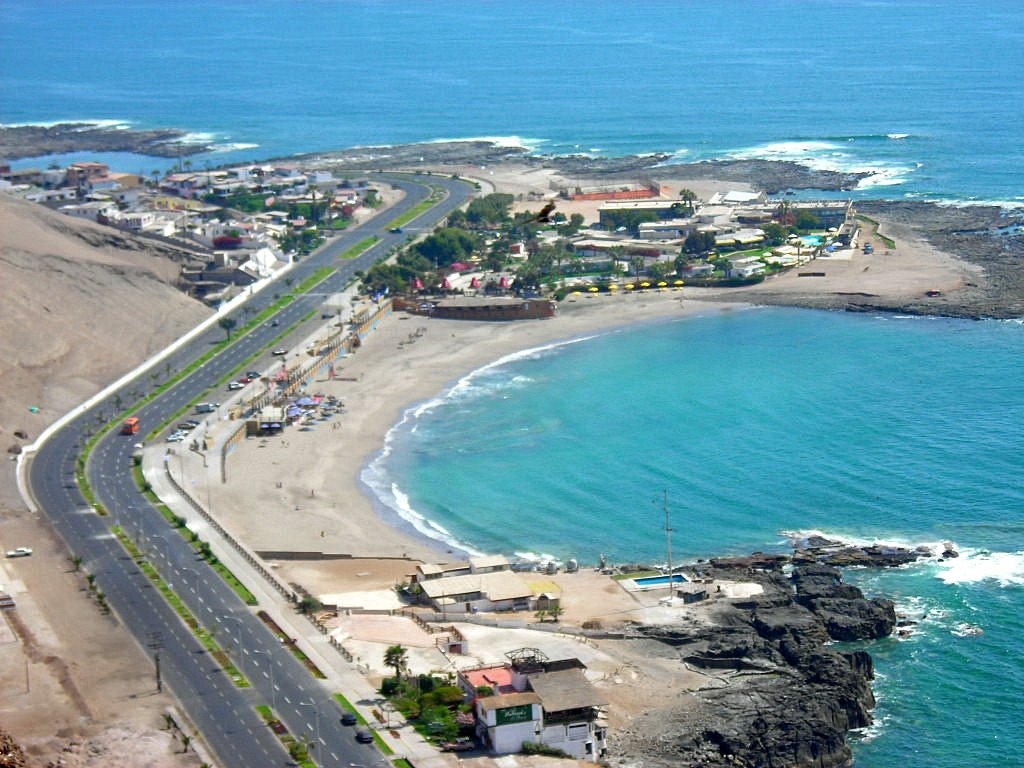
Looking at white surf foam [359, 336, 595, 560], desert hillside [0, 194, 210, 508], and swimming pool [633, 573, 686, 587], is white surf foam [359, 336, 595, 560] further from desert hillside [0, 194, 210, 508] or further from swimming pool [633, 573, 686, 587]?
desert hillside [0, 194, 210, 508]

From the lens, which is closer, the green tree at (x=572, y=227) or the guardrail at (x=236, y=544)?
the guardrail at (x=236, y=544)

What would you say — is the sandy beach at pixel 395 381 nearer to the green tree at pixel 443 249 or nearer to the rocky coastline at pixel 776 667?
the green tree at pixel 443 249

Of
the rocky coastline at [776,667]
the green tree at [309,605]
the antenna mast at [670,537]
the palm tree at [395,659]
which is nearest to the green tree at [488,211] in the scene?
the antenna mast at [670,537]

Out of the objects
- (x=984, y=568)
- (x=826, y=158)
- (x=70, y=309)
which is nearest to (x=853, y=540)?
(x=984, y=568)

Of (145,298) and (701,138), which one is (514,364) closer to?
(145,298)

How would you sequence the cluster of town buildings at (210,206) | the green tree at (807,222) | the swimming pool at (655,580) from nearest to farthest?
the swimming pool at (655,580), the cluster of town buildings at (210,206), the green tree at (807,222)

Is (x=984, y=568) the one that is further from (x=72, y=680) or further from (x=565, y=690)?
(x=72, y=680)
